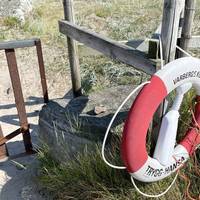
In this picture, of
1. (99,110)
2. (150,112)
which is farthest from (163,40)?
(99,110)

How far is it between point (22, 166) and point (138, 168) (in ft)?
5.62

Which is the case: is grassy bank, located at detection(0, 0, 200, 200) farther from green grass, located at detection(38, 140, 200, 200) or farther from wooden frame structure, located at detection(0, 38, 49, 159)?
wooden frame structure, located at detection(0, 38, 49, 159)

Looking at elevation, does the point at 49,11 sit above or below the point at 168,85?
below

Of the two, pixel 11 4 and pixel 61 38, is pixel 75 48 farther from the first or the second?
pixel 11 4

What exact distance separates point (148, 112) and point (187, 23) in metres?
0.87

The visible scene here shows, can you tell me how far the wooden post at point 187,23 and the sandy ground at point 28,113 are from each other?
192cm

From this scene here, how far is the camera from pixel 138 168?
8.14ft

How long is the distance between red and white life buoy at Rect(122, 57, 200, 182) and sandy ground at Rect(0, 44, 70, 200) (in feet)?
4.24

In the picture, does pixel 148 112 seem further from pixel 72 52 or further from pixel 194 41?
pixel 72 52

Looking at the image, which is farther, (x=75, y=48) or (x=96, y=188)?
(x=75, y=48)

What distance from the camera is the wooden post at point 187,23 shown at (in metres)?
2.72

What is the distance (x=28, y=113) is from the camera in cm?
523

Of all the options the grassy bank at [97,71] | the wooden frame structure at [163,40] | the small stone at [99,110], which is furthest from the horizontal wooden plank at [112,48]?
the grassy bank at [97,71]

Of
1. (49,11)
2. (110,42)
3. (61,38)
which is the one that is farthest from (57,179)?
(49,11)
